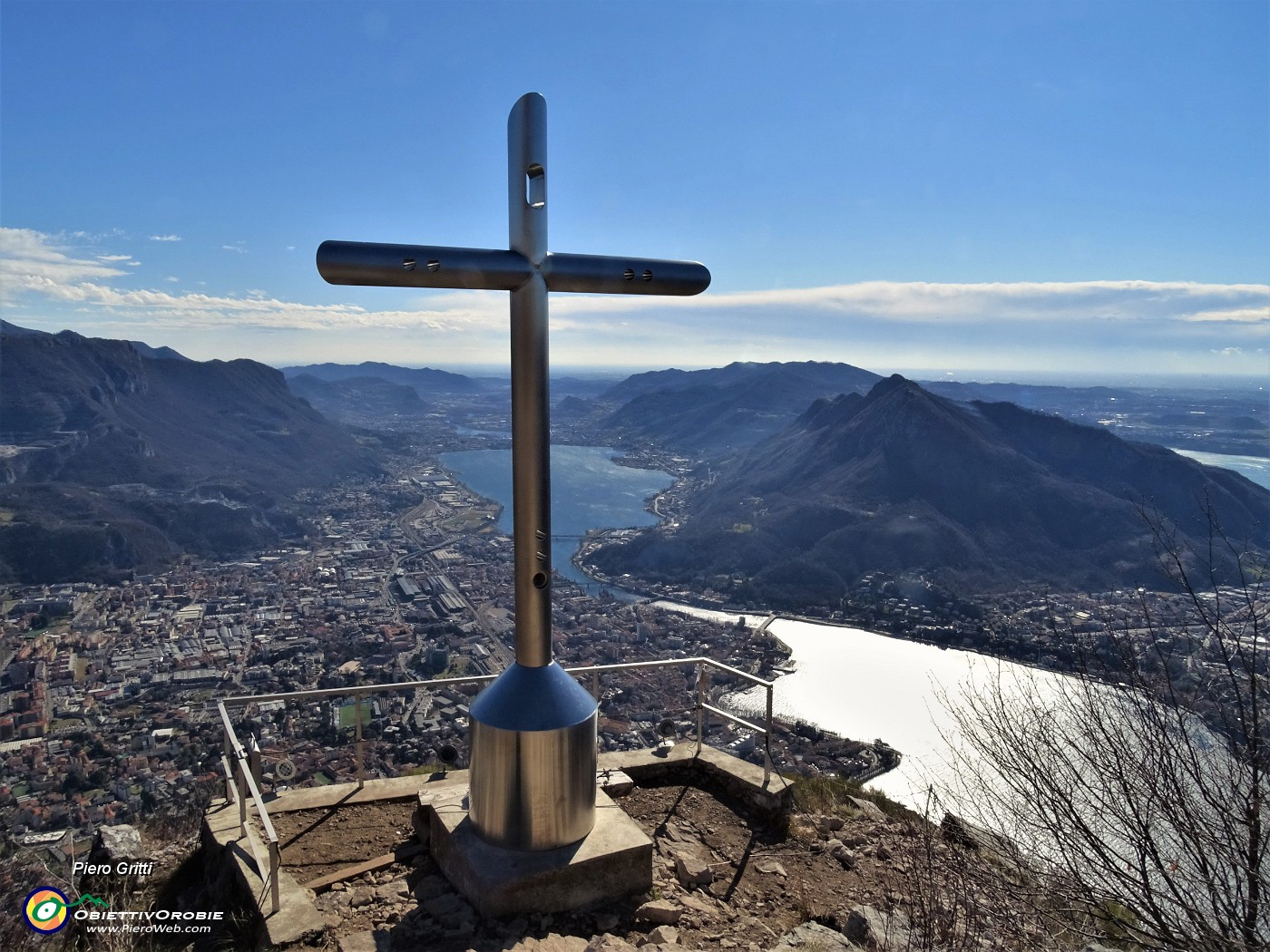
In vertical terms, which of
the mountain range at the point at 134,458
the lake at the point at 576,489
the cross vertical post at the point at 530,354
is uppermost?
the cross vertical post at the point at 530,354

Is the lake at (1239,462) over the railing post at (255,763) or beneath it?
beneath

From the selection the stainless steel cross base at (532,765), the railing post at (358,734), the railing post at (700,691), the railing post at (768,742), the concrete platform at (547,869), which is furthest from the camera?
the railing post at (700,691)

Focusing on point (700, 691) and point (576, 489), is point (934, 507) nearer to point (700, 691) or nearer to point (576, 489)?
point (576, 489)

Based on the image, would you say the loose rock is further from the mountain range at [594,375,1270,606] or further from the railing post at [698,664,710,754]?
the mountain range at [594,375,1270,606]

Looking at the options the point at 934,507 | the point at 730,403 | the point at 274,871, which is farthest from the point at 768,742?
the point at 730,403

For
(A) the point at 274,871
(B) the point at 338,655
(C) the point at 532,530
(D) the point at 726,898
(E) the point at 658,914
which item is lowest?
(B) the point at 338,655

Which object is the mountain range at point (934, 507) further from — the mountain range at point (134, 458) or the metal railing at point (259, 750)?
the metal railing at point (259, 750)

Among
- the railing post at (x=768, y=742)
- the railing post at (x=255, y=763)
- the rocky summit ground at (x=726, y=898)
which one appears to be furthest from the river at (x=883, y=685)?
the railing post at (x=255, y=763)
